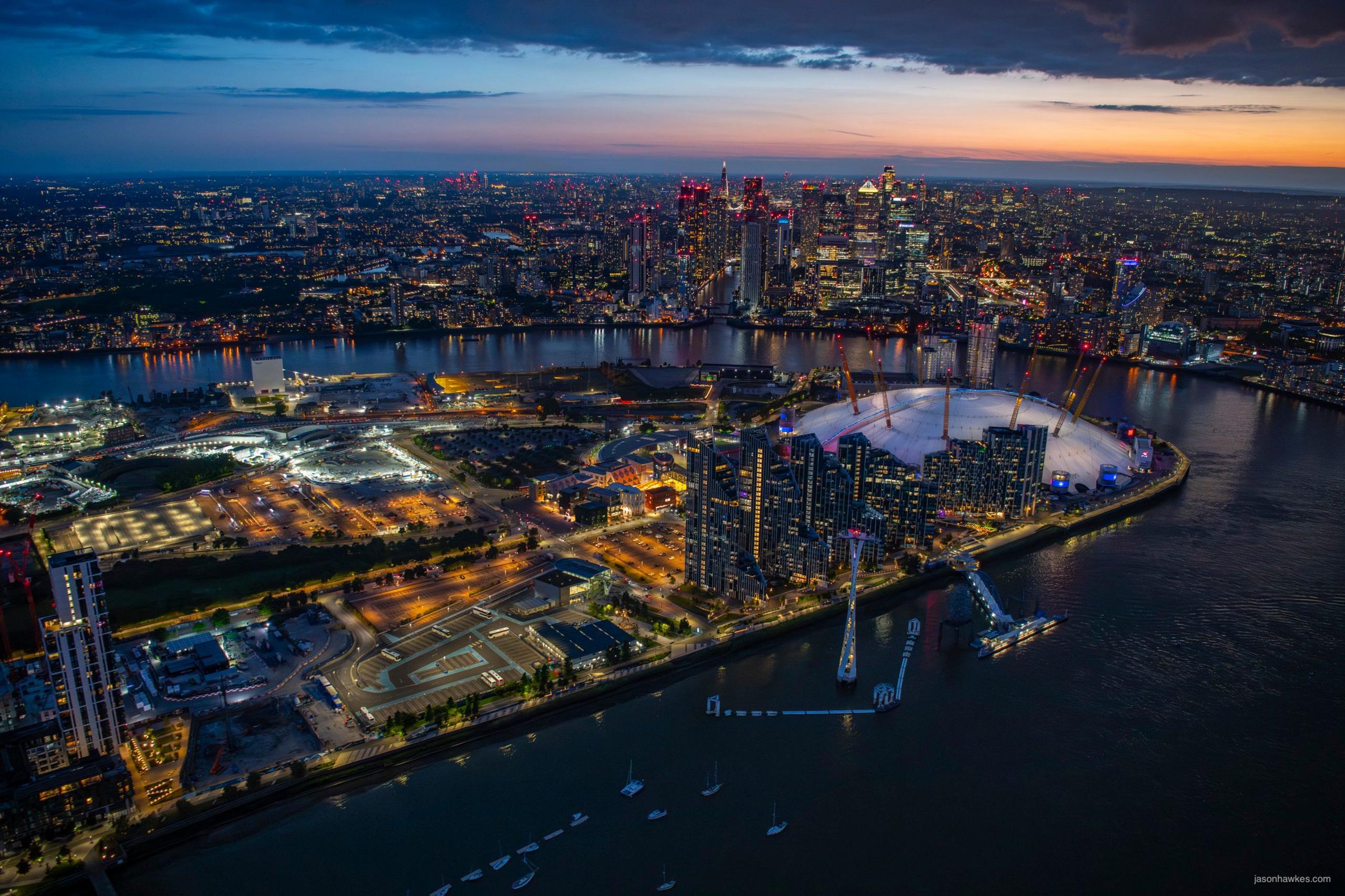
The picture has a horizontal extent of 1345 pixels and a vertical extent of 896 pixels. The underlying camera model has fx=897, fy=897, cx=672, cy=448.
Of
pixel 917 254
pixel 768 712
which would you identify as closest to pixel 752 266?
pixel 917 254

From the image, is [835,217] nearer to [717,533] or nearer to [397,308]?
[397,308]

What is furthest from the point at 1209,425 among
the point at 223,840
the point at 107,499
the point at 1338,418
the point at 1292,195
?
the point at 1292,195

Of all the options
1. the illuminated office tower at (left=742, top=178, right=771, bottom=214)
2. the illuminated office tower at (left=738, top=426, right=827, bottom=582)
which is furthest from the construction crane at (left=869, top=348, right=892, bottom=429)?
the illuminated office tower at (left=742, top=178, right=771, bottom=214)

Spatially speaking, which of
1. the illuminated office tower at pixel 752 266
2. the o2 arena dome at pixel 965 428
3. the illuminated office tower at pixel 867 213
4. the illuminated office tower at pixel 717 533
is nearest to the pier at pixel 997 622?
the illuminated office tower at pixel 717 533

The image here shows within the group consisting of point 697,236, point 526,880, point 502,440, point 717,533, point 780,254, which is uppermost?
point 697,236

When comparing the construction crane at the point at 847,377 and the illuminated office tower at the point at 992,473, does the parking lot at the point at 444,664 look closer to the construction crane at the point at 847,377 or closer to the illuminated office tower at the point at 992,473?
the illuminated office tower at the point at 992,473

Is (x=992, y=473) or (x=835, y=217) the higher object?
(x=835, y=217)

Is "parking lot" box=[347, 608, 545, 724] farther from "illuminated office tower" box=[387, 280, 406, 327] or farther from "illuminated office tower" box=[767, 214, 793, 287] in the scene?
"illuminated office tower" box=[767, 214, 793, 287]
